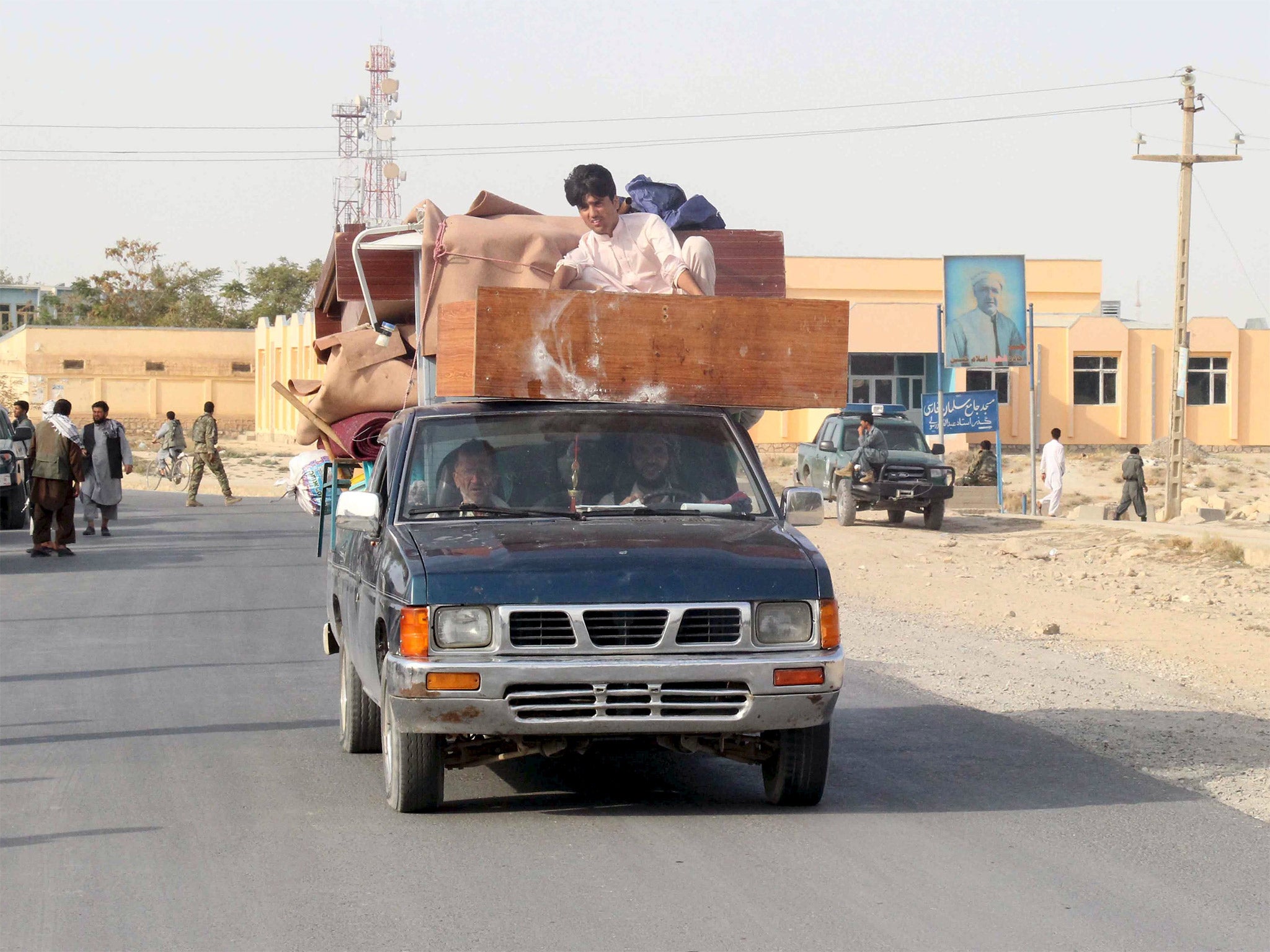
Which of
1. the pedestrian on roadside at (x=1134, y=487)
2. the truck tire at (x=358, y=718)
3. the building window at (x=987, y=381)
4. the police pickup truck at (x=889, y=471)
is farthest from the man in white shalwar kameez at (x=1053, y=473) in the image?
the truck tire at (x=358, y=718)

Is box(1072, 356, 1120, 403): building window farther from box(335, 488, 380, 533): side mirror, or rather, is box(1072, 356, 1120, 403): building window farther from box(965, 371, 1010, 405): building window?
box(335, 488, 380, 533): side mirror

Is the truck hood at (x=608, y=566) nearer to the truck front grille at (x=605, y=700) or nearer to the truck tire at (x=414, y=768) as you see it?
the truck front grille at (x=605, y=700)

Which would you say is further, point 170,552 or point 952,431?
point 952,431

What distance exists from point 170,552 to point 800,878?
649 inches

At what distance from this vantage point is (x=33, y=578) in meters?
17.1

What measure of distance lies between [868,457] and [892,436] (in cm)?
198

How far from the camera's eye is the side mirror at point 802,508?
271 inches

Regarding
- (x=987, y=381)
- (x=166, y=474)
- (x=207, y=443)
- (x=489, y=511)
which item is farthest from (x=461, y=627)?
(x=987, y=381)

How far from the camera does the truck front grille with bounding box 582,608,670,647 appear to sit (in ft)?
19.5

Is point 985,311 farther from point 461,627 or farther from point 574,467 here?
point 461,627

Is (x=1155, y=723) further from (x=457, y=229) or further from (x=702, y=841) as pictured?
(x=457, y=229)

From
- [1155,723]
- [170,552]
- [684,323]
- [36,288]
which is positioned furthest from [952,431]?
[36,288]

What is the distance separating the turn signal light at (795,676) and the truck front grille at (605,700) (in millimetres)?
218

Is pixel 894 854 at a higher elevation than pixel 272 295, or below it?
below
